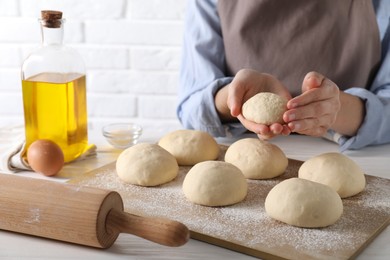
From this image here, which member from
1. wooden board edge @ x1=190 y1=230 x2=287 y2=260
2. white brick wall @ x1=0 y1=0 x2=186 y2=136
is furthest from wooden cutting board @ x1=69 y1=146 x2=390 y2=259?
white brick wall @ x1=0 y1=0 x2=186 y2=136

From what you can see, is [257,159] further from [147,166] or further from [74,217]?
[74,217]

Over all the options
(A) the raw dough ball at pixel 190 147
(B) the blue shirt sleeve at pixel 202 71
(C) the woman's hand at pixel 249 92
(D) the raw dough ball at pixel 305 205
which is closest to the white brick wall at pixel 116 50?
(B) the blue shirt sleeve at pixel 202 71

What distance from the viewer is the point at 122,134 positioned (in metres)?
1.15

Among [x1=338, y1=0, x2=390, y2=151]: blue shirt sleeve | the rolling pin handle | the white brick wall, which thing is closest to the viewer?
the rolling pin handle

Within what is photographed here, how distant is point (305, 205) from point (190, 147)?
1.01ft

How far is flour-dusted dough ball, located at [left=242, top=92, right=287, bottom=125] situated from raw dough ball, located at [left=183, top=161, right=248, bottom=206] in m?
0.11

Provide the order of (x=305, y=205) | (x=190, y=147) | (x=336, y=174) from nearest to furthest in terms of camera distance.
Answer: (x=305, y=205)
(x=336, y=174)
(x=190, y=147)

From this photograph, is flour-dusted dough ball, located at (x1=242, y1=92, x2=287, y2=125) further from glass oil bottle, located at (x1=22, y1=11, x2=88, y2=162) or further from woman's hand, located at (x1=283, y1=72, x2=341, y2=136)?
glass oil bottle, located at (x1=22, y1=11, x2=88, y2=162)

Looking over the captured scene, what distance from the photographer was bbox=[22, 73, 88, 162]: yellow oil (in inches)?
38.7

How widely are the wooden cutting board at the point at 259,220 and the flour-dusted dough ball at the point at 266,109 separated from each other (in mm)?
108

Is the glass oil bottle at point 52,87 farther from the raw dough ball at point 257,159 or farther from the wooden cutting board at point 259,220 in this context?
the raw dough ball at point 257,159

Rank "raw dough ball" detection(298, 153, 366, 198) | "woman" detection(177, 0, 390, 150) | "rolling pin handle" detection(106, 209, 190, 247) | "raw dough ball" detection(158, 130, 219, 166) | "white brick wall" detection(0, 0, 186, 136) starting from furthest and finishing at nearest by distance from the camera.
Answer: "white brick wall" detection(0, 0, 186, 136) → "woman" detection(177, 0, 390, 150) → "raw dough ball" detection(158, 130, 219, 166) → "raw dough ball" detection(298, 153, 366, 198) → "rolling pin handle" detection(106, 209, 190, 247)

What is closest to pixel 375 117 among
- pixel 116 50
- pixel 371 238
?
pixel 371 238

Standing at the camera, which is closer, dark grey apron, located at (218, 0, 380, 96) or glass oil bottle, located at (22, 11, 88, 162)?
glass oil bottle, located at (22, 11, 88, 162)
